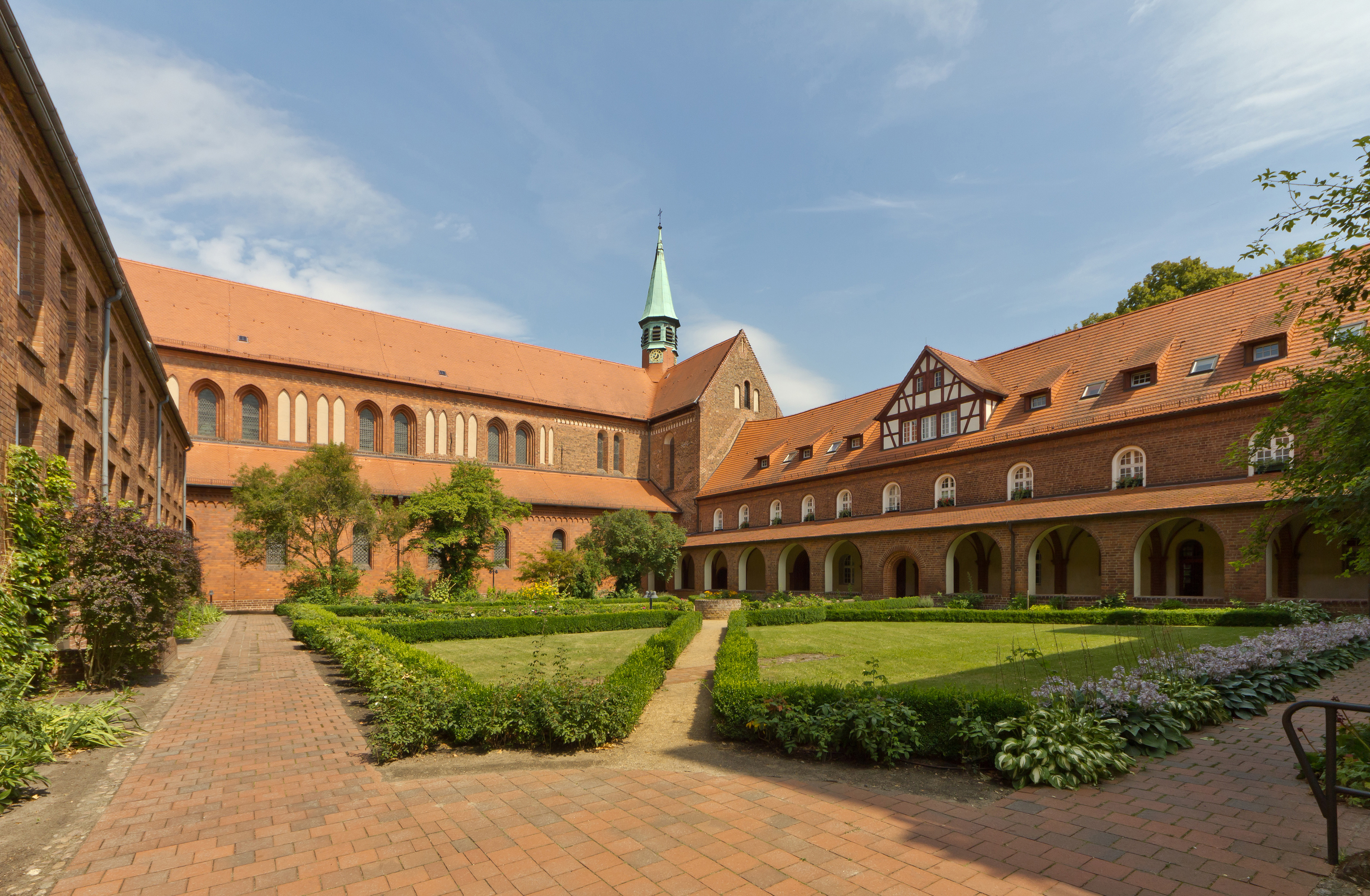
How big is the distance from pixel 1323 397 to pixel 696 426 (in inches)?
1395

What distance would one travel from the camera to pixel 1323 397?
24.0ft

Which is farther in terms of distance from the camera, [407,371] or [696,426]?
[696,426]

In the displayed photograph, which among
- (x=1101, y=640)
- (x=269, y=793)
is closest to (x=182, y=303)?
(x=269, y=793)

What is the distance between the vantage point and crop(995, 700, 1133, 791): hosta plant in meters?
5.95

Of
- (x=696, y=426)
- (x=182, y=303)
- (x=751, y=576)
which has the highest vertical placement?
(x=182, y=303)

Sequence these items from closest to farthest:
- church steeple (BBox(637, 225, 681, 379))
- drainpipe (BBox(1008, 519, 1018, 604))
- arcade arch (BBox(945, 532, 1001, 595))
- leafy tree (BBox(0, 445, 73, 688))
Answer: leafy tree (BBox(0, 445, 73, 688)) < drainpipe (BBox(1008, 519, 1018, 604)) < arcade arch (BBox(945, 532, 1001, 595)) < church steeple (BBox(637, 225, 681, 379))

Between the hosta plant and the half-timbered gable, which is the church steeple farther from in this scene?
the hosta plant

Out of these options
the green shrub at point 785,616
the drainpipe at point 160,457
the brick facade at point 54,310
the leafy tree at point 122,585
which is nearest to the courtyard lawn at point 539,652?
the green shrub at point 785,616

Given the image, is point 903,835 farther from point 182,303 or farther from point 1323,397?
point 182,303

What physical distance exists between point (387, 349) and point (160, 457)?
16.9m

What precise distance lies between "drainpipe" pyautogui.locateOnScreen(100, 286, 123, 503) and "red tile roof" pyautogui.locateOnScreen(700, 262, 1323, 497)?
2413 centimetres

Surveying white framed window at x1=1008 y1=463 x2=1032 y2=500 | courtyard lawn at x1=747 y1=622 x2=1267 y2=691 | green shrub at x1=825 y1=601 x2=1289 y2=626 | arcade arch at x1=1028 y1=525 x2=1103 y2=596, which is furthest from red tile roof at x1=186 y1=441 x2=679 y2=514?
arcade arch at x1=1028 y1=525 x2=1103 y2=596

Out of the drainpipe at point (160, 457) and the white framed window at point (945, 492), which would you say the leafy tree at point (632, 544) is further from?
the drainpipe at point (160, 457)

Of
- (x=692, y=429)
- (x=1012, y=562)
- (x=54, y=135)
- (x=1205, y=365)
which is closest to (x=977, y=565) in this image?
(x=1012, y=562)
